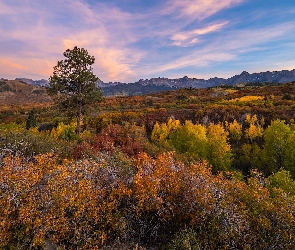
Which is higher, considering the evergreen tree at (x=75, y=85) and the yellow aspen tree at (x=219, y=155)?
the evergreen tree at (x=75, y=85)

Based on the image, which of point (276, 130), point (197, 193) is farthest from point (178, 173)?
point (276, 130)

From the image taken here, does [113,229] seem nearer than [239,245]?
No

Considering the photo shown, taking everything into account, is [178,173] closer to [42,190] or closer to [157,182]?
[157,182]

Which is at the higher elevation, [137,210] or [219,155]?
[137,210]

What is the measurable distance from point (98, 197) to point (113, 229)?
1248 millimetres

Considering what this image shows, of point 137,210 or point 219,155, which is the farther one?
point 219,155

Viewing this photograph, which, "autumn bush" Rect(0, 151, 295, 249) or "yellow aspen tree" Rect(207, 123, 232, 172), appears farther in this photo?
"yellow aspen tree" Rect(207, 123, 232, 172)

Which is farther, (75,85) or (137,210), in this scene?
(75,85)

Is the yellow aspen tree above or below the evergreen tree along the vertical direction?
below

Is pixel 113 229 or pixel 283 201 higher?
pixel 283 201

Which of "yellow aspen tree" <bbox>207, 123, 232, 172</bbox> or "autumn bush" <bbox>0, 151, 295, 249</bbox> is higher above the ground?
"autumn bush" <bbox>0, 151, 295, 249</bbox>

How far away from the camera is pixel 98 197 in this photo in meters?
8.67

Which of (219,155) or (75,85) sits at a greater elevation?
(75,85)

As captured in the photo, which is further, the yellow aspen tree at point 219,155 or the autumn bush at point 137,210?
the yellow aspen tree at point 219,155
